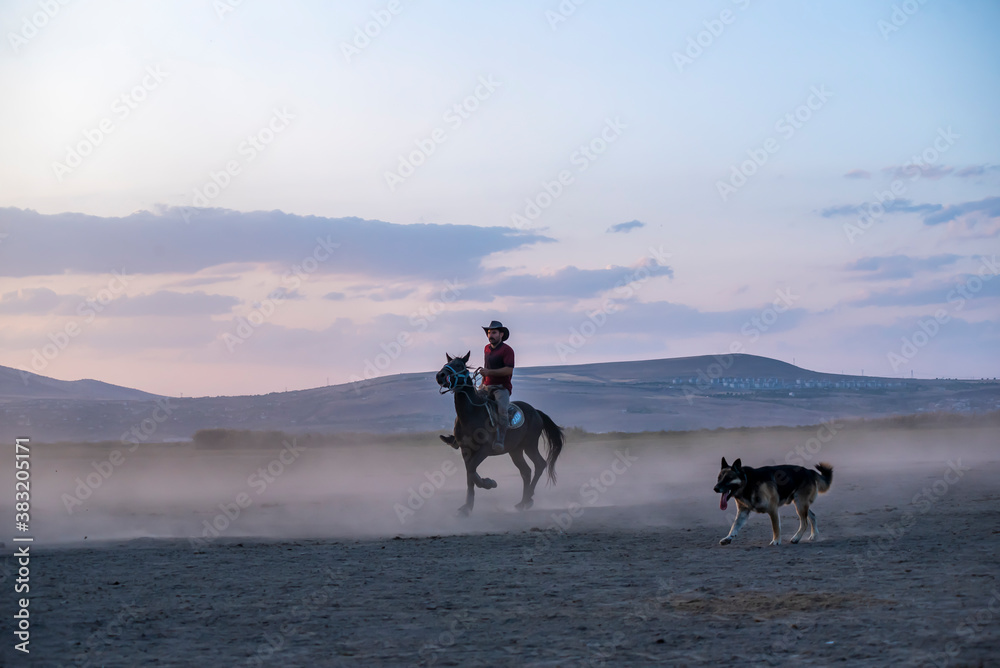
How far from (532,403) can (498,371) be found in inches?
2598

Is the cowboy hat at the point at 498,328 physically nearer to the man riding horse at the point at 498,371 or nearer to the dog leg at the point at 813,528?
the man riding horse at the point at 498,371

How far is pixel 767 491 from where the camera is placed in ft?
42.1

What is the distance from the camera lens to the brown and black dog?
41.8 feet

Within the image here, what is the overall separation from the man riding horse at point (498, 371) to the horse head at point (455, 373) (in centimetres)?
49

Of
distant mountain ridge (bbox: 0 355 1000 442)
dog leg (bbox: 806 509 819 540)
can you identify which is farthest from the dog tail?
distant mountain ridge (bbox: 0 355 1000 442)

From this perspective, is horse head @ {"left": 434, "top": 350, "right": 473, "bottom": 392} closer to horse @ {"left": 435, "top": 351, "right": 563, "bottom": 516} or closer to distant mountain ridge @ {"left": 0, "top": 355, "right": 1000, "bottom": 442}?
horse @ {"left": 435, "top": 351, "right": 563, "bottom": 516}

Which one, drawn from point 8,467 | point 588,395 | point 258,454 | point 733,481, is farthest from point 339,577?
point 588,395

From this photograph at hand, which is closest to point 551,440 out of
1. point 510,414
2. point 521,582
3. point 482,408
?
point 510,414

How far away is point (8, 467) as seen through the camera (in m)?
28.3

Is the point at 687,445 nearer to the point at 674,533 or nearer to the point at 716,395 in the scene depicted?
the point at 674,533

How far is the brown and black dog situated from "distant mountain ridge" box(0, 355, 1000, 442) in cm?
5308

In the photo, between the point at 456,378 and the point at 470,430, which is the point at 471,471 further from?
the point at 456,378

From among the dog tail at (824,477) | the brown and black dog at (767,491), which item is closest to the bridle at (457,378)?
the brown and black dog at (767,491)

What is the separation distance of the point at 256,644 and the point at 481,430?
1051 cm
